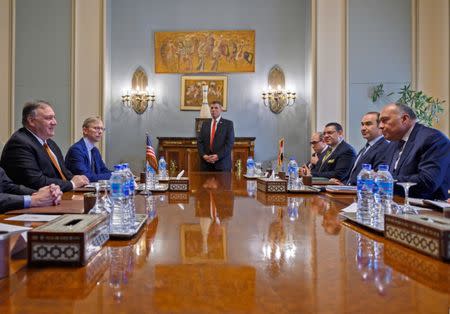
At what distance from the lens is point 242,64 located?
7.88 m

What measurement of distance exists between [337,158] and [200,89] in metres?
4.26

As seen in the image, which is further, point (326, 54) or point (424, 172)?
point (326, 54)

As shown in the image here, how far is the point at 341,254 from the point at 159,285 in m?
0.50

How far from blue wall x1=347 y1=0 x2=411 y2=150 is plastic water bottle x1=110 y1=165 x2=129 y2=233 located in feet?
19.8

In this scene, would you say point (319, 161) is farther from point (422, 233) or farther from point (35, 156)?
point (422, 233)

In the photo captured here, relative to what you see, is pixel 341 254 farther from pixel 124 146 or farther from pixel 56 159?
pixel 124 146

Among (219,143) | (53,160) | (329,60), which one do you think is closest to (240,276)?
(53,160)

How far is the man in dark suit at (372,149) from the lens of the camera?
11.6 feet

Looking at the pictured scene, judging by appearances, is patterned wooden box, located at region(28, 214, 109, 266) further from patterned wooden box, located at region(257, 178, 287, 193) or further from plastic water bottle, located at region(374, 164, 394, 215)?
patterned wooden box, located at region(257, 178, 287, 193)

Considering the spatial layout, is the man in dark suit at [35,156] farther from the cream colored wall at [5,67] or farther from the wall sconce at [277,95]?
the wall sconce at [277,95]

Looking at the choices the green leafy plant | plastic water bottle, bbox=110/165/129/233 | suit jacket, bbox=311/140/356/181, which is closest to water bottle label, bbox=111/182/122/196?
plastic water bottle, bbox=110/165/129/233

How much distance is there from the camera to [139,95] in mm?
7750

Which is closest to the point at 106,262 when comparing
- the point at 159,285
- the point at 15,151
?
the point at 159,285

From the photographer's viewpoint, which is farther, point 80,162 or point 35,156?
point 80,162
